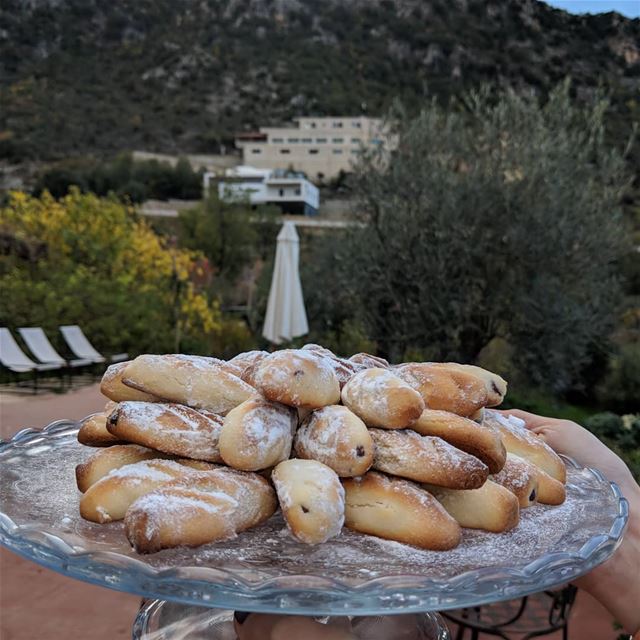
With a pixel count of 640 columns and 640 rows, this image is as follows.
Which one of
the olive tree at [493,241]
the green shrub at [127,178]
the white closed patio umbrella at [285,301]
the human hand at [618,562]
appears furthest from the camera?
the green shrub at [127,178]

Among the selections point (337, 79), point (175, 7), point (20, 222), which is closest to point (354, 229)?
point (20, 222)

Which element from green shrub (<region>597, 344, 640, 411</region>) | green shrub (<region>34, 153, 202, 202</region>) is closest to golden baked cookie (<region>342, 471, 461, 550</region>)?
green shrub (<region>597, 344, 640, 411</region>)

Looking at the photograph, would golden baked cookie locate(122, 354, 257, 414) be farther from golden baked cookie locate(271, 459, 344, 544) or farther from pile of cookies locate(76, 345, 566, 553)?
golden baked cookie locate(271, 459, 344, 544)

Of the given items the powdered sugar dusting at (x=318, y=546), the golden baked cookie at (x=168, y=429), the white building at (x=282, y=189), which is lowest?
the white building at (x=282, y=189)

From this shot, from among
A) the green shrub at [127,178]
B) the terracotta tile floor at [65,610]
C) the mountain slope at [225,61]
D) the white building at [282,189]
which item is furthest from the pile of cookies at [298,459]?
the mountain slope at [225,61]

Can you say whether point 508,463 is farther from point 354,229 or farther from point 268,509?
point 354,229

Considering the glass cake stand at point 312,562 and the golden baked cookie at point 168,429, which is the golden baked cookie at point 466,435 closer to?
the glass cake stand at point 312,562
